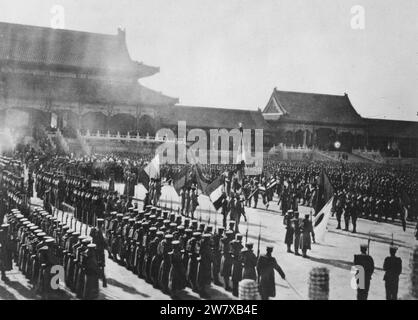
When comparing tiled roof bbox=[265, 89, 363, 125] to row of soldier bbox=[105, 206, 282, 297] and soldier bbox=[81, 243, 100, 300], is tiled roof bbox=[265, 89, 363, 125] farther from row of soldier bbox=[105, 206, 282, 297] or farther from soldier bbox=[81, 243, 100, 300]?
soldier bbox=[81, 243, 100, 300]

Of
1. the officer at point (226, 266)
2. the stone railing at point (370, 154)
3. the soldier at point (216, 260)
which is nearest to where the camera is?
the officer at point (226, 266)

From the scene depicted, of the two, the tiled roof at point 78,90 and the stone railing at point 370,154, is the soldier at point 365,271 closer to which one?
the tiled roof at point 78,90

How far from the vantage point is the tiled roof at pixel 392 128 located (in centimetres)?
4384

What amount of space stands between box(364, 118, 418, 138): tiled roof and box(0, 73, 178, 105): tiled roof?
20.4 m

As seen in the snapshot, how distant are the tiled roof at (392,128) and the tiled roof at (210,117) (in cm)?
1107

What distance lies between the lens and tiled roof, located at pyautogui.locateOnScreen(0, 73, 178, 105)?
3366 cm

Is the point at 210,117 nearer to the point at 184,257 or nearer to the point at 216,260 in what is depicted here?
the point at 216,260

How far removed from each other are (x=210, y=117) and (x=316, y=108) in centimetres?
1226

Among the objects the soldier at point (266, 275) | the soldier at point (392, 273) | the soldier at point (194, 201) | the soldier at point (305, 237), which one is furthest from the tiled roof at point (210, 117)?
the soldier at point (392, 273)

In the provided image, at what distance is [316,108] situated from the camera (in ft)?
151

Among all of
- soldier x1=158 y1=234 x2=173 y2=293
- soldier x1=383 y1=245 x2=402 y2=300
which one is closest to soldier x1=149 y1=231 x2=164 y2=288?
soldier x1=158 y1=234 x2=173 y2=293

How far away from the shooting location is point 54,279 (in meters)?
7.56
